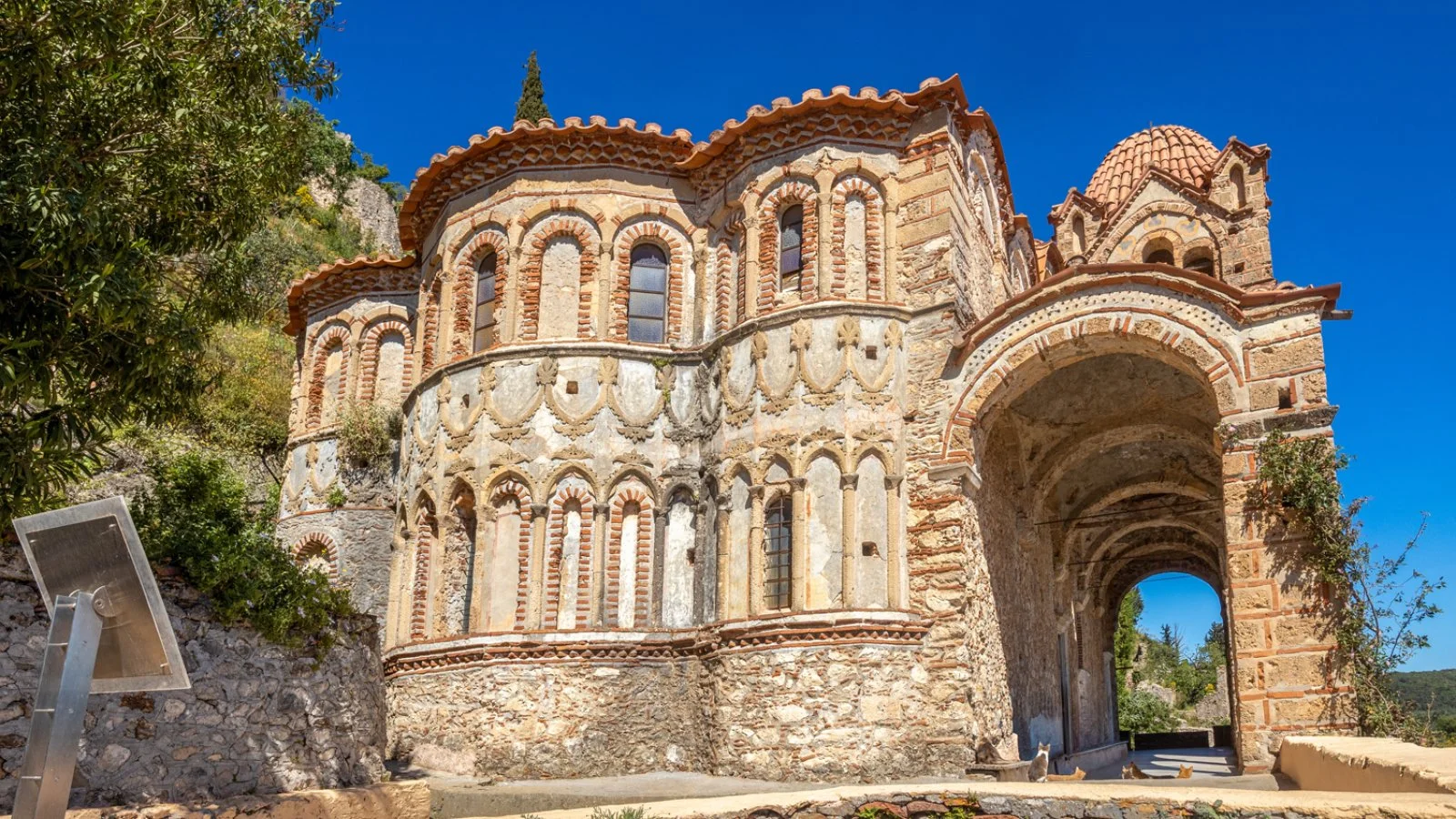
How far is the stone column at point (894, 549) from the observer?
15.7 metres

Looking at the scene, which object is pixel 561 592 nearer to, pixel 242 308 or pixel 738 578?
pixel 738 578

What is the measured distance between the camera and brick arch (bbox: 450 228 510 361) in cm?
1914

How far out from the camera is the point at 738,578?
16.6m

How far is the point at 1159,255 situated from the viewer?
85.8 feet

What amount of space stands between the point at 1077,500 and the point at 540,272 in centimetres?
1189

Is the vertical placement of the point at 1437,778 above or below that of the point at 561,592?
below

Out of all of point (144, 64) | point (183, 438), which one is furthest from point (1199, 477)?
point (183, 438)

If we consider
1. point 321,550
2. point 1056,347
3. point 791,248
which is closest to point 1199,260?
point 1056,347

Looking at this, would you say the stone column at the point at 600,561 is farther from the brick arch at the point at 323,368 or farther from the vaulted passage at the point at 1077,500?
the brick arch at the point at 323,368

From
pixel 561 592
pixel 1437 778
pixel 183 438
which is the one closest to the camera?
pixel 1437 778

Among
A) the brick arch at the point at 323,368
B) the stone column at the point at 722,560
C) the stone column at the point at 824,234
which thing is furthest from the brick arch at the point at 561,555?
the brick arch at the point at 323,368

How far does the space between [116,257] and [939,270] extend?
37.8 feet

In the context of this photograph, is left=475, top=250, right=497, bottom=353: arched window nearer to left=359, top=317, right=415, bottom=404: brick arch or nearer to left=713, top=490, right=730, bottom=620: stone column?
left=359, top=317, right=415, bottom=404: brick arch

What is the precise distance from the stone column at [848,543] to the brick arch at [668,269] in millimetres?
4212
